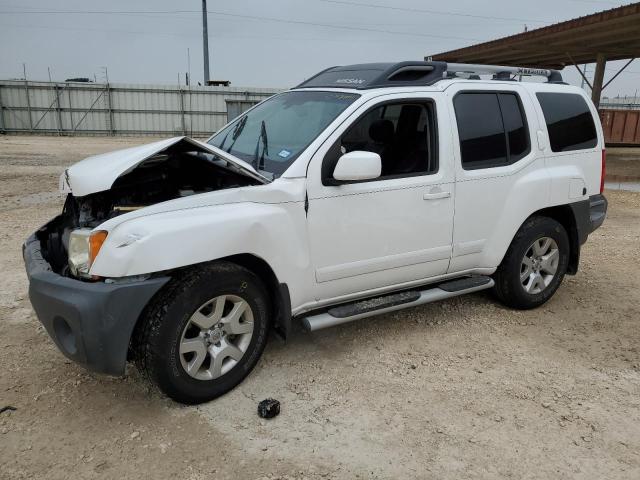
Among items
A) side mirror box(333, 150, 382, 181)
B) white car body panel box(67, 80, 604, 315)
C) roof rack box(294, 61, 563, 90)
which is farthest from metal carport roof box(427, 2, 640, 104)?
side mirror box(333, 150, 382, 181)

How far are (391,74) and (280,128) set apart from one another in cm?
88

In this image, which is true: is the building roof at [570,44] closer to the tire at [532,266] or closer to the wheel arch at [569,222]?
the wheel arch at [569,222]

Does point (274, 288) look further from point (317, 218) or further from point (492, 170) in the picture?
point (492, 170)

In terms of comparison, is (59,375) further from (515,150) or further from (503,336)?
(515,150)

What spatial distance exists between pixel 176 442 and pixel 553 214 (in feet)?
12.0

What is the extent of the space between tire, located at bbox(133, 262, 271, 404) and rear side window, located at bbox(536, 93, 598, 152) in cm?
291

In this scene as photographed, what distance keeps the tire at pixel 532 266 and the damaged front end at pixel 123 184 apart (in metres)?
2.38

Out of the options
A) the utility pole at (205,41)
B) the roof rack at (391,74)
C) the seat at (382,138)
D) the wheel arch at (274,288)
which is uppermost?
the utility pole at (205,41)

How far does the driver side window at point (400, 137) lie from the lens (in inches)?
151

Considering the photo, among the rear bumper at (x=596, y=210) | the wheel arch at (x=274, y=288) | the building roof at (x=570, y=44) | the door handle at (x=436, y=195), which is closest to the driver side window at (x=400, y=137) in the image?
the door handle at (x=436, y=195)

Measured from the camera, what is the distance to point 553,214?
479 cm

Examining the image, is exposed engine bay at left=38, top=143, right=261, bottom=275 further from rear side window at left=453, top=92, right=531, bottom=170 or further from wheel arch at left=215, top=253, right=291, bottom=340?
rear side window at left=453, top=92, right=531, bottom=170

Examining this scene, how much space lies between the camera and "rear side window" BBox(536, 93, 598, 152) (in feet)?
14.9

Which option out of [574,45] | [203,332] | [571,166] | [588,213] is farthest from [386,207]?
[574,45]
